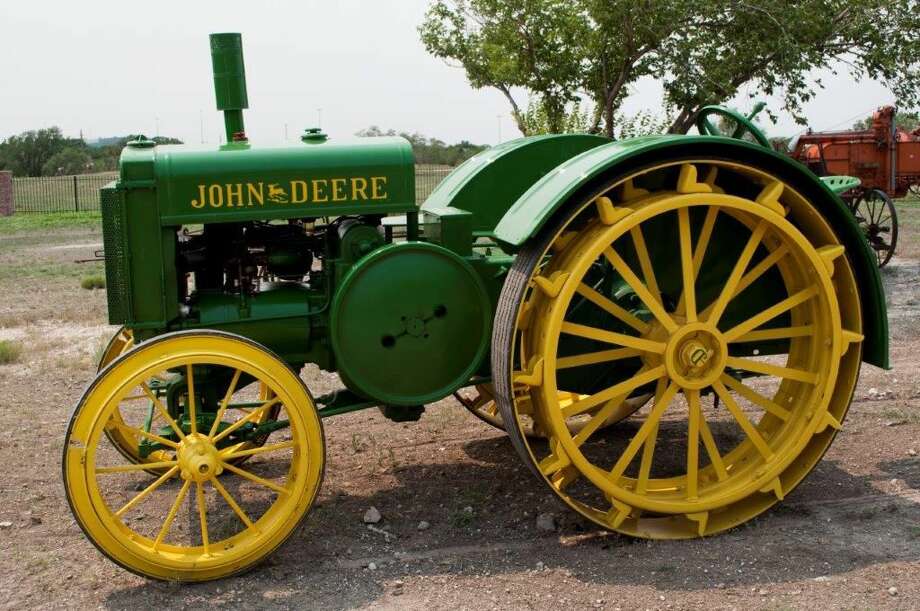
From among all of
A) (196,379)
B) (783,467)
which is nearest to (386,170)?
(196,379)

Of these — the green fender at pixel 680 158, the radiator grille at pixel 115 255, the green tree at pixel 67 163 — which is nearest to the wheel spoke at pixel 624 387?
the green fender at pixel 680 158

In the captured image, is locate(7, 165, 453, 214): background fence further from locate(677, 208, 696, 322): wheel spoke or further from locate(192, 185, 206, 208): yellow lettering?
locate(677, 208, 696, 322): wheel spoke

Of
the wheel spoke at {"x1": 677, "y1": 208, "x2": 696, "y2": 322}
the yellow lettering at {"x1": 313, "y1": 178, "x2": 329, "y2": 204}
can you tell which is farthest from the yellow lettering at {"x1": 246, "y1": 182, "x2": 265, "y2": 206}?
the wheel spoke at {"x1": 677, "y1": 208, "x2": 696, "y2": 322}

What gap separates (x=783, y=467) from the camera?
458cm

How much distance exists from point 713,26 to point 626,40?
116cm

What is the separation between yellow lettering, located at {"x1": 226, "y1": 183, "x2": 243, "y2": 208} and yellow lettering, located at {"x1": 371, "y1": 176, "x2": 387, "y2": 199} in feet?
1.87

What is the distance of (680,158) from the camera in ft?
14.2

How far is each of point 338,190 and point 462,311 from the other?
0.76m

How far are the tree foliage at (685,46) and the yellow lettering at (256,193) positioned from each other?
8.66 meters

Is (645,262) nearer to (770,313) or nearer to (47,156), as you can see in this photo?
(770,313)

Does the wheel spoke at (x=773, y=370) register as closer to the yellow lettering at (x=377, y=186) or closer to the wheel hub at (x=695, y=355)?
the wheel hub at (x=695, y=355)

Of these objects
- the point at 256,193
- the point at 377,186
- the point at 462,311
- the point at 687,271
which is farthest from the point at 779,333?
the point at 256,193

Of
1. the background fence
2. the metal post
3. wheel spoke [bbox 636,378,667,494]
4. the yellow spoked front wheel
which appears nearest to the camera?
the yellow spoked front wheel

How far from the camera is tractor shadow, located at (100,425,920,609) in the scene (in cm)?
412
